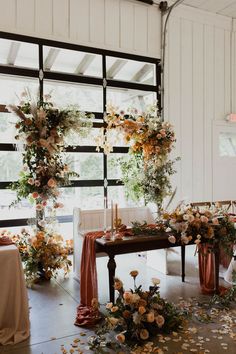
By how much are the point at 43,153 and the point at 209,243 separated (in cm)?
225

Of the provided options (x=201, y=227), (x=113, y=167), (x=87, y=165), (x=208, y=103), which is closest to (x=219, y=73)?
(x=208, y=103)

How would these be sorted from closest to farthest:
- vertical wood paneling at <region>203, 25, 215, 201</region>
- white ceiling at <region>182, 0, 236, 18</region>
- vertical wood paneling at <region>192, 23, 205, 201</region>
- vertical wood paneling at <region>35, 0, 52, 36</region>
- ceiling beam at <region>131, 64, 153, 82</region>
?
1. vertical wood paneling at <region>35, 0, 52, 36</region>
2. ceiling beam at <region>131, 64, 153, 82</region>
3. white ceiling at <region>182, 0, 236, 18</region>
4. vertical wood paneling at <region>192, 23, 205, 201</region>
5. vertical wood paneling at <region>203, 25, 215, 201</region>

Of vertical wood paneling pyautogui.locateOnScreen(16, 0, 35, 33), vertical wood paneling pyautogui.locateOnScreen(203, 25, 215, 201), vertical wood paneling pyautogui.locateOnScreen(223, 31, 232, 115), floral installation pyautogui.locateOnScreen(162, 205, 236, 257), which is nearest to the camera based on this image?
floral installation pyautogui.locateOnScreen(162, 205, 236, 257)

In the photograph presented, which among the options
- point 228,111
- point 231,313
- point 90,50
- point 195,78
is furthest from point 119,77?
point 231,313

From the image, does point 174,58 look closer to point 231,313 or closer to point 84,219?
point 84,219

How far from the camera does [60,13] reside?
5172 mm

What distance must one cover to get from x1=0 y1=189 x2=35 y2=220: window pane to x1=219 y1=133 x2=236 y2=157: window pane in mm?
4054

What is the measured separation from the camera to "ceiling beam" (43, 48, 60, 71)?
516cm

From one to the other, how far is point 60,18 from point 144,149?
7.78ft

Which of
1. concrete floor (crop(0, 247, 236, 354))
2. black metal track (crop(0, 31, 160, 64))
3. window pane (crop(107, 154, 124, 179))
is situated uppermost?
black metal track (crop(0, 31, 160, 64))

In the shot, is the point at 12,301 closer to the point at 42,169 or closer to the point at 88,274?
the point at 88,274

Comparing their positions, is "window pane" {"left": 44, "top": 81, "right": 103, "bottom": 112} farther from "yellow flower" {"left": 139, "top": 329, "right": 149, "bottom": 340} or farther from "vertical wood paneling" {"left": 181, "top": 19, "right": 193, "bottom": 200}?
"yellow flower" {"left": 139, "top": 329, "right": 149, "bottom": 340}

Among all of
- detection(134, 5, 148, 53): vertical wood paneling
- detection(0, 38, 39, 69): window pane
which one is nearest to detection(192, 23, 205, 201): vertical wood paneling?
detection(134, 5, 148, 53): vertical wood paneling

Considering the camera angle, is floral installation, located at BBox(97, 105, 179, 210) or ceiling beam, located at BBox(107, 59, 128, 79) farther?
ceiling beam, located at BBox(107, 59, 128, 79)
